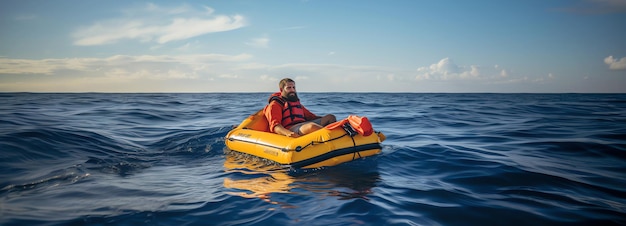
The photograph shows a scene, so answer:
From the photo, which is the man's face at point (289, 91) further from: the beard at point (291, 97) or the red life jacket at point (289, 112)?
the red life jacket at point (289, 112)

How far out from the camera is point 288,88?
7527 millimetres

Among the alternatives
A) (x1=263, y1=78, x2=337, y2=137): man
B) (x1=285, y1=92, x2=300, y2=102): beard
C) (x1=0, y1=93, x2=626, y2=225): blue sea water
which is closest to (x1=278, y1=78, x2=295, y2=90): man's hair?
(x1=263, y1=78, x2=337, y2=137): man

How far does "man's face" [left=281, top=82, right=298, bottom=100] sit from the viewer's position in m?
7.53

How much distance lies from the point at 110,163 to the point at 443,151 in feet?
23.5

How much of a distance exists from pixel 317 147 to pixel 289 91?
1673mm

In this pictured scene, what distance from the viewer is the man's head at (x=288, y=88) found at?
7.54m

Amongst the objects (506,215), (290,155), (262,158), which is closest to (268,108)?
(262,158)

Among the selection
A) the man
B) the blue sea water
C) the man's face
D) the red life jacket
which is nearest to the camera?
the blue sea water

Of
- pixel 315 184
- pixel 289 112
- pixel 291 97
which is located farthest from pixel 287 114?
pixel 315 184

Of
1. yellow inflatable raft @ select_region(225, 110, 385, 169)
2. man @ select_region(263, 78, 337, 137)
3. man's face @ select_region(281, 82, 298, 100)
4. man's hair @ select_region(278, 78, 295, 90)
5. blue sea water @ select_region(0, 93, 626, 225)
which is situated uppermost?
man's hair @ select_region(278, 78, 295, 90)

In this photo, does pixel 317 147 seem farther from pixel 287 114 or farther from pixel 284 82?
pixel 284 82

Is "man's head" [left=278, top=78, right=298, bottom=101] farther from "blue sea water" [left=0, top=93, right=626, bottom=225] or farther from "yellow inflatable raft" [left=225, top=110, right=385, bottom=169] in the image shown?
"blue sea water" [left=0, top=93, right=626, bottom=225]

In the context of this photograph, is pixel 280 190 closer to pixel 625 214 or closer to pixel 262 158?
pixel 262 158

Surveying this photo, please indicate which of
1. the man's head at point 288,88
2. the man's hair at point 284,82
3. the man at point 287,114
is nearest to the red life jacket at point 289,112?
the man at point 287,114
